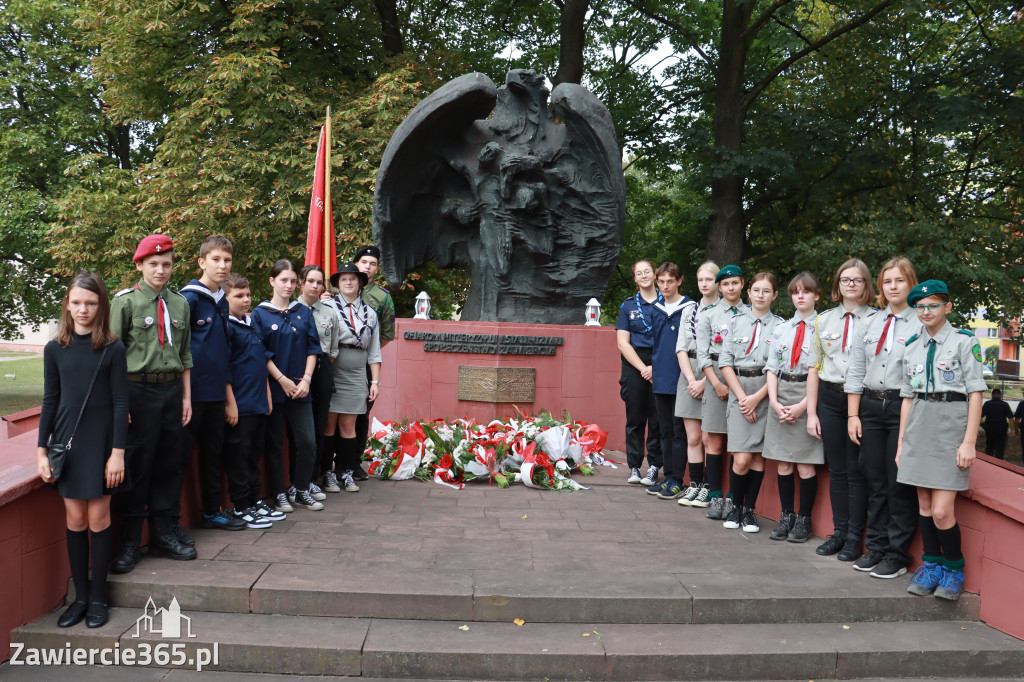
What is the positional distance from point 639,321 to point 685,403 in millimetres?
965

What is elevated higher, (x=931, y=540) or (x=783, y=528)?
(x=931, y=540)

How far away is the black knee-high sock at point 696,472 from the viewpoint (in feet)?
18.6

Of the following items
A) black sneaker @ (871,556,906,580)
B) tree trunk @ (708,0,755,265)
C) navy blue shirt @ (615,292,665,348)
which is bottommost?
black sneaker @ (871,556,906,580)

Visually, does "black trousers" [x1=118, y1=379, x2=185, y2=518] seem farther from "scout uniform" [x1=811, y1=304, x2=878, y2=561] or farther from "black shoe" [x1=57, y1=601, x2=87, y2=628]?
"scout uniform" [x1=811, y1=304, x2=878, y2=561]

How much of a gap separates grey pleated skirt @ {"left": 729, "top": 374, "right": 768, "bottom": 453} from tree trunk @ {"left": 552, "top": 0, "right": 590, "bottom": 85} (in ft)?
37.7

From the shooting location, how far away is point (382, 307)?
20.1 feet

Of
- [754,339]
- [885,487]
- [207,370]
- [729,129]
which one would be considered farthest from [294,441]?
[729,129]

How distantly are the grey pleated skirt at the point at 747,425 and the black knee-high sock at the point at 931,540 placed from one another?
111 centimetres

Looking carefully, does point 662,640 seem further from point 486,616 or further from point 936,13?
point 936,13

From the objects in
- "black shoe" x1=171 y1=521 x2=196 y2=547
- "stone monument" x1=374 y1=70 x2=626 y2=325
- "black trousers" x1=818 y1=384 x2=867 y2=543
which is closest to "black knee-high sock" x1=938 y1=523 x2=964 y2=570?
"black trousers" x1=818 y1=384 x2=867 y2=543

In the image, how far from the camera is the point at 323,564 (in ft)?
13.3

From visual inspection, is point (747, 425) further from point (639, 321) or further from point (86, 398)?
point (86, 398)

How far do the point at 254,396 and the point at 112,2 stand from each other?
38.4 feet

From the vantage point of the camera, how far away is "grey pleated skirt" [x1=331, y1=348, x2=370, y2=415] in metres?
5.65
